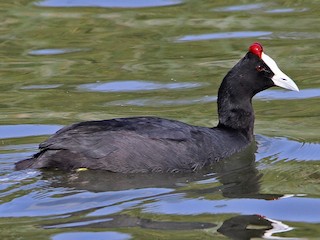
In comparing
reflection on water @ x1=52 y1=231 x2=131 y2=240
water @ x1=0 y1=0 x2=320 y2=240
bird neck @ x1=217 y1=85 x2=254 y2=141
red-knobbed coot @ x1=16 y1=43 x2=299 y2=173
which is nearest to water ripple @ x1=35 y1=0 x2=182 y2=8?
water @ x1=0 y1=0 x2=320 y2=240

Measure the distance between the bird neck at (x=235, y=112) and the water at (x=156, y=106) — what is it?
215mm

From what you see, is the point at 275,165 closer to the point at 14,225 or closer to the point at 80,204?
the point at 80,204

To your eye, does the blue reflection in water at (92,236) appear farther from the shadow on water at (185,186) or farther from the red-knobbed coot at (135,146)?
the red-knobbed coot at (135,146)

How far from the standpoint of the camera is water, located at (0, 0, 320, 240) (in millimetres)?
7156

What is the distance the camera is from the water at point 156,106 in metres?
7.16

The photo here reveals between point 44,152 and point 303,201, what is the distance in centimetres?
197

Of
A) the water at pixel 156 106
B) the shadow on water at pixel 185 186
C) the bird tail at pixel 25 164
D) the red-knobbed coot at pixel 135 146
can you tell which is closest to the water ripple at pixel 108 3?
the water at pixel 156 106

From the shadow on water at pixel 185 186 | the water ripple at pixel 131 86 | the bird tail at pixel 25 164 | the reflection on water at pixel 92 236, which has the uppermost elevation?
the water ripple at pixel 131 86

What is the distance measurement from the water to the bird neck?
0.21m

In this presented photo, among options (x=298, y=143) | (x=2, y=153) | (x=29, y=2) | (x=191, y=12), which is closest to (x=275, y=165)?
(x=298, y=143)

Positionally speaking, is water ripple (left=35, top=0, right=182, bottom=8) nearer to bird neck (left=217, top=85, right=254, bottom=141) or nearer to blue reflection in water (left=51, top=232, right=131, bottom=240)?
bird neck (left=217, top=85, right=254, bottom=141)

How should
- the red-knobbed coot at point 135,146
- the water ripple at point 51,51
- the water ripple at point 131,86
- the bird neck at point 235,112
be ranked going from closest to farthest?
the red-knobbed coot at point 135,146 < the bird neck at point 235,112 < the water ripple at point 131,86 < the water ripple at point 51,51

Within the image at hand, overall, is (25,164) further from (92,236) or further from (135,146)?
(92,236)

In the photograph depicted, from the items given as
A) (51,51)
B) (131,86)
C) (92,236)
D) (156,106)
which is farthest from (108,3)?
(92,236)
